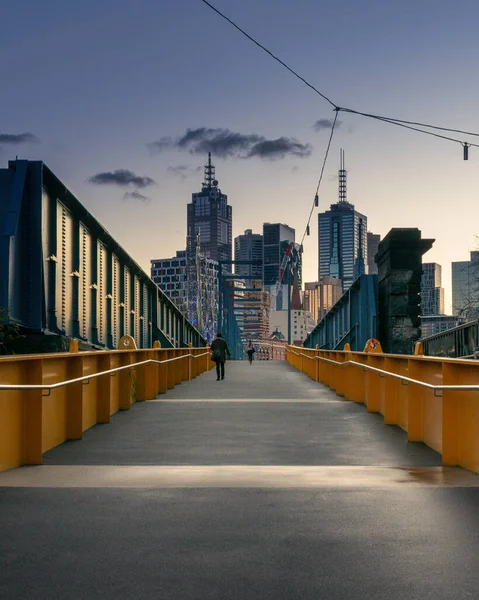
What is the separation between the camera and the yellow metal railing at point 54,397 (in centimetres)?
757

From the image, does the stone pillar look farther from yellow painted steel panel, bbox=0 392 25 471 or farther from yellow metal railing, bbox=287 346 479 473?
yellow painted steel panel, bbox=0 392 25 471

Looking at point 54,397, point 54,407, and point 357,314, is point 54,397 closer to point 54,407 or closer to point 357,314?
point 54,407

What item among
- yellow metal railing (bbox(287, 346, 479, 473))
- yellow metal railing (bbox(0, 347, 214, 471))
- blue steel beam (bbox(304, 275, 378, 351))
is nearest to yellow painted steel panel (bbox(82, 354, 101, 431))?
yellow metal railing (bbox(0, 347, 214, 471))

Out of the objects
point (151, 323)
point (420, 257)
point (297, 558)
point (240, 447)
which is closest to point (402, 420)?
point (240, 447)

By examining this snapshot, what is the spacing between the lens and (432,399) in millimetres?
9203

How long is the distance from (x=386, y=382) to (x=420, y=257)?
13670 millimetres

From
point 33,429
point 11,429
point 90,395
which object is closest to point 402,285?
point 90,395

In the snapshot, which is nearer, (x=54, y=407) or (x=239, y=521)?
(x=239, y=521)

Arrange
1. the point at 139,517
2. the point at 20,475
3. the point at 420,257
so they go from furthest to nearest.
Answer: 1. the point at 420,257
2. the point at 20,475
3. the point at 139,517

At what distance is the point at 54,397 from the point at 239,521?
4.25 meters

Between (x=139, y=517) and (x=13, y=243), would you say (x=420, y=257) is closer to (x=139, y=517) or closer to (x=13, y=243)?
(x=13, y=243)

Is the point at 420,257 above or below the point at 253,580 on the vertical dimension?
above

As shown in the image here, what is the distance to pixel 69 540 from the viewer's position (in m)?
5.09

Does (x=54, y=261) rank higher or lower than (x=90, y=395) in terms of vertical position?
higher
